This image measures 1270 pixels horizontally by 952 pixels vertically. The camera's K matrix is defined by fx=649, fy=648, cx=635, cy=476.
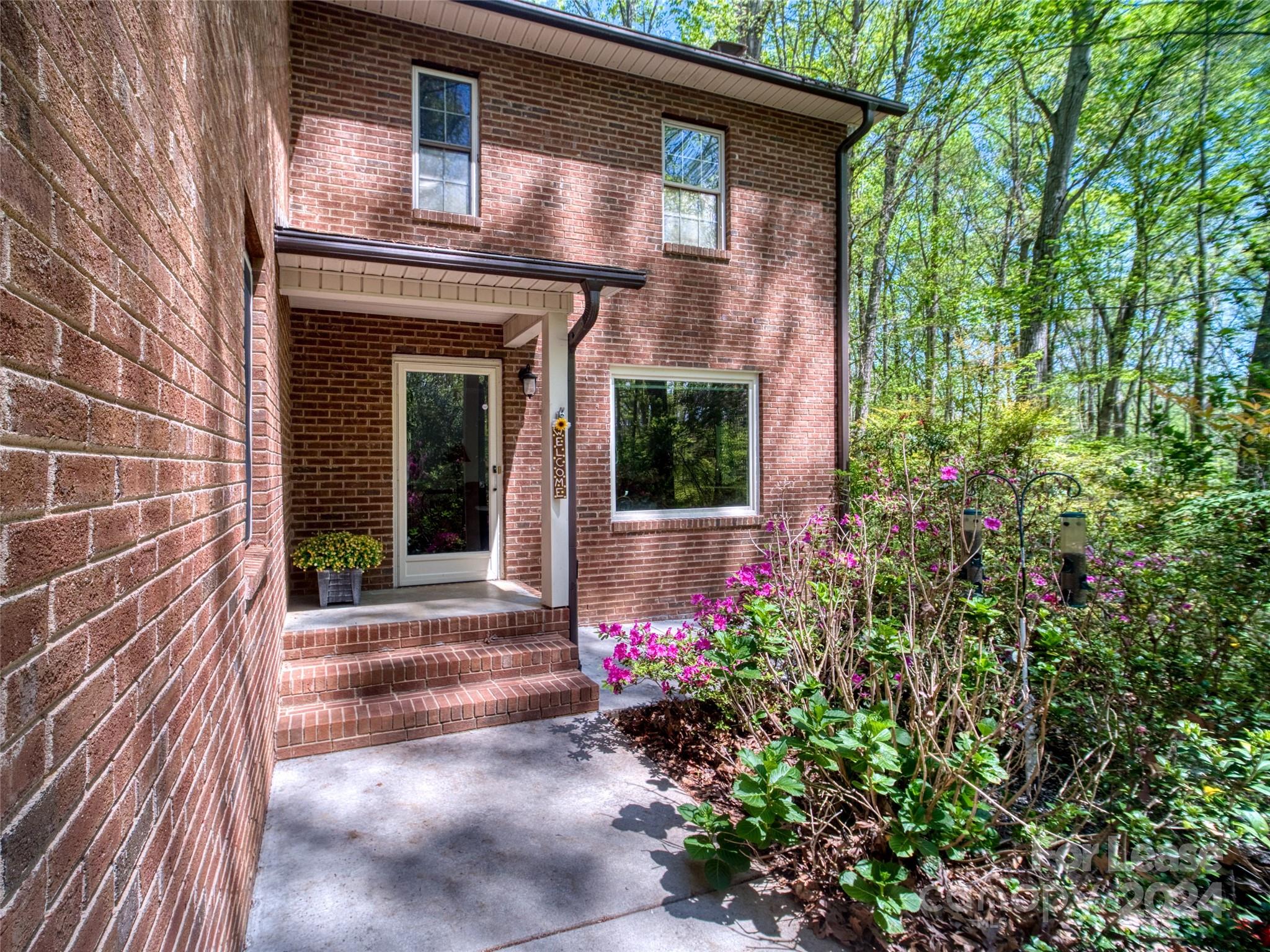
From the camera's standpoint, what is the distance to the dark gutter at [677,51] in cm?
627

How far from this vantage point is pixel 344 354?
6.41 metres

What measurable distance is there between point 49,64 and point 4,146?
0.73ft

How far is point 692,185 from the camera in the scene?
309 inches

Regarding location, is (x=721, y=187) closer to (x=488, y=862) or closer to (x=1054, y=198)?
(x=1054, y=198)

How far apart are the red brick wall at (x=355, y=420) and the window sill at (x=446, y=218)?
983 millimetres

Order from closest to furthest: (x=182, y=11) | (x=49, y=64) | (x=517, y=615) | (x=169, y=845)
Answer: (x=49, y=64) < (x=169, y=845) < (x=182, y=11) < (x=517, y=615)

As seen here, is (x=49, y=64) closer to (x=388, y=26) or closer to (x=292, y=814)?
(x=292, y=814)

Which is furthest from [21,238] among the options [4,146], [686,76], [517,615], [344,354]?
[686,76]

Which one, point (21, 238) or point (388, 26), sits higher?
point (388, 26)

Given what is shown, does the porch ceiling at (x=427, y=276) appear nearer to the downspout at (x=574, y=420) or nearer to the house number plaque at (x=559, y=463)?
the downspout at (x=574, y=420)

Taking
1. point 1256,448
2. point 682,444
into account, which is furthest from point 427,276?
point 1256,448

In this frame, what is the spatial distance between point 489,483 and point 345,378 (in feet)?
5.78

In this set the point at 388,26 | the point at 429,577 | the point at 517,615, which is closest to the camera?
the point at 517,615

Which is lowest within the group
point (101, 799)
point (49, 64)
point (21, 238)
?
point (101, 799)
